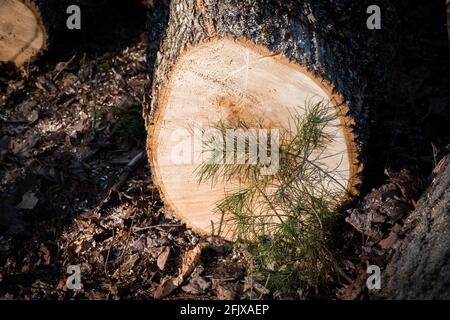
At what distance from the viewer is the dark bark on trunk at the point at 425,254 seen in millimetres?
1998

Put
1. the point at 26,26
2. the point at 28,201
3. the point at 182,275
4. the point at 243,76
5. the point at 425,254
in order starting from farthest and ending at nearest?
the point at 26,26, the point at 28,201, the point at 182,275, the point at 243,76, the point at 425,254

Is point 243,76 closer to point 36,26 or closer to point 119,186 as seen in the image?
point 119,186

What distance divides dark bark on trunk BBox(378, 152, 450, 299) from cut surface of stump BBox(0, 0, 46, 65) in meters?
3.05

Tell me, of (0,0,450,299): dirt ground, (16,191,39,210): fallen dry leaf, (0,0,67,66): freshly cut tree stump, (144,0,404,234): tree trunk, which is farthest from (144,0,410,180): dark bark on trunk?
(0,0,67,66): freshly cut tree stump

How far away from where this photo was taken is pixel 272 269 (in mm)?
2732

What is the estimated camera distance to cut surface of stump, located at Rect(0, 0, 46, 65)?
3607 millimetres

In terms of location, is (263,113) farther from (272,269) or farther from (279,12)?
(272,269)

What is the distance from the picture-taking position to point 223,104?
2.56 m

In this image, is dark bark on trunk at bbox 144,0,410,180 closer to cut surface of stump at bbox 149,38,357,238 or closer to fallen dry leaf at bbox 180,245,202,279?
cut surface of stump at bbox 149,38,357,238

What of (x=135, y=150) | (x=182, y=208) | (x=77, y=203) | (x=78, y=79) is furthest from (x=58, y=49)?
(x=182, y=208)

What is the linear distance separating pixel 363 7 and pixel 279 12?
0.97 meters

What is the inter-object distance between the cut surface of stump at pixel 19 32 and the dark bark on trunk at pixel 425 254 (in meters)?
3.05

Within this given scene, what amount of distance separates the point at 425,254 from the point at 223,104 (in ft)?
4.04

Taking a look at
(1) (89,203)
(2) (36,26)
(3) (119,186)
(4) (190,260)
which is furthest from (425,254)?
(2) (36,26)
